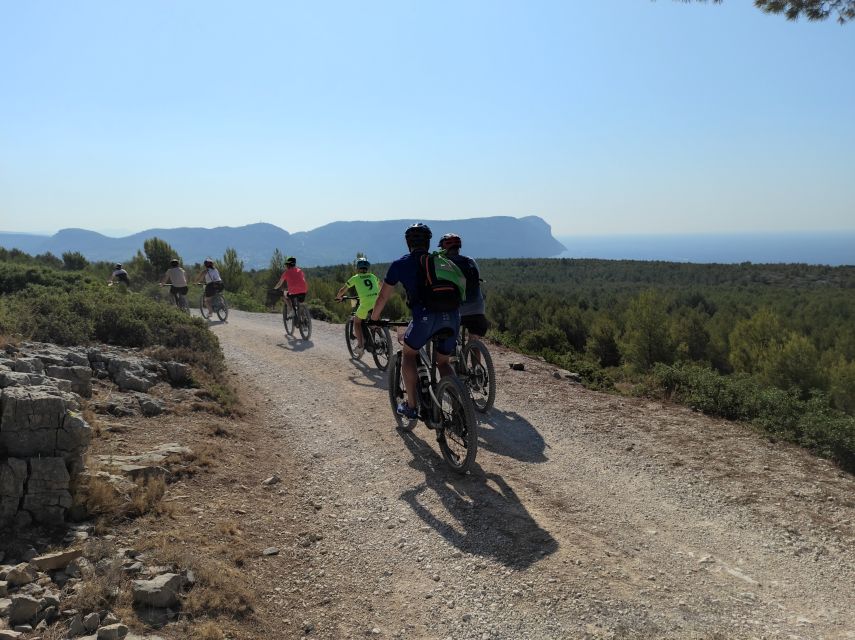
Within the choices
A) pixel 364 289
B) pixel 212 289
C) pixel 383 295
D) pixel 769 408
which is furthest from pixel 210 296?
pixel 769 408

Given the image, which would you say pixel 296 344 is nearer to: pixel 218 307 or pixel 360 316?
pixel 360 316

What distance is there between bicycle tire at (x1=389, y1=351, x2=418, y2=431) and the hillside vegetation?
14.1 ft

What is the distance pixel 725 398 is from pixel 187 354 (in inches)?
317

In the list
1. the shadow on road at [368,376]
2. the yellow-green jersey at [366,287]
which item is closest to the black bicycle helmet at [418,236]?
the shadow on road at [368,376]

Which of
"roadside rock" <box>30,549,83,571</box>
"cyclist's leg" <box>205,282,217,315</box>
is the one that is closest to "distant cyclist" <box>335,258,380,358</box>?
"roadside rock" <box>30,549,83,571</box>

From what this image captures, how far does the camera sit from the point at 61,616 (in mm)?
3055

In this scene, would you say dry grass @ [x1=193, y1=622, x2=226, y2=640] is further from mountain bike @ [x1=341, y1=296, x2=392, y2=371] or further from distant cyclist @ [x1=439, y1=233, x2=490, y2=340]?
mountain bike @ [x1=341, y1=296, x2=392, y2=371]

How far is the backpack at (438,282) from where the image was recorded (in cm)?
521

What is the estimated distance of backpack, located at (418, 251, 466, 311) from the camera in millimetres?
5211

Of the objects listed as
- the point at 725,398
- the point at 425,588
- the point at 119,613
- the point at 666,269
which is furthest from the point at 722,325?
the point at 666,269

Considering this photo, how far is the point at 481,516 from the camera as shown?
4555mm

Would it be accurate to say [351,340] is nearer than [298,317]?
Yes

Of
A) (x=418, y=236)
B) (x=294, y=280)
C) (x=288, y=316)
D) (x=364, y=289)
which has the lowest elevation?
(x=288, y=316)

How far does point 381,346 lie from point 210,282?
8841 mm
